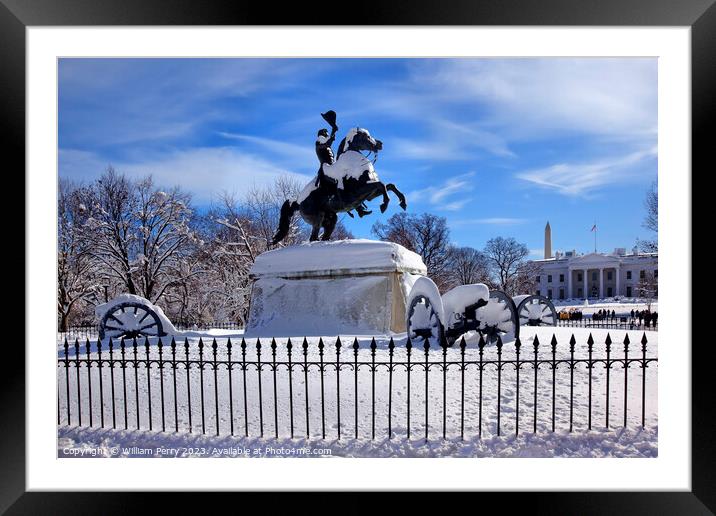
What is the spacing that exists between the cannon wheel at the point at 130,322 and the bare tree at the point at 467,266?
24.4m

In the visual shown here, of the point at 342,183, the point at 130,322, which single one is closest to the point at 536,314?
the point at 342,183

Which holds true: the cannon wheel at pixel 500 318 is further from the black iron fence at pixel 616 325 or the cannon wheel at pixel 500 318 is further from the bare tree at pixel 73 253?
the bare tree at pixel 73 253

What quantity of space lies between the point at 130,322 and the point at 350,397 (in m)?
5.67

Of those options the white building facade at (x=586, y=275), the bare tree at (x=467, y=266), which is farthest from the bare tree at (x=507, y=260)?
the white building facade at (x=586, y=275)

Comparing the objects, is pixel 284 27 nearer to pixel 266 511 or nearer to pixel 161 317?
pixel 266 511

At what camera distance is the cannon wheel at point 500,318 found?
7.93m

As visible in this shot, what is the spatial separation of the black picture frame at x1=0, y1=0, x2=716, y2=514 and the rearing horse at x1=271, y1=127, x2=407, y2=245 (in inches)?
251

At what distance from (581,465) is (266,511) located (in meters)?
2.98

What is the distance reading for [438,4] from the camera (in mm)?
3723

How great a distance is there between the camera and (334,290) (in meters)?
9.77

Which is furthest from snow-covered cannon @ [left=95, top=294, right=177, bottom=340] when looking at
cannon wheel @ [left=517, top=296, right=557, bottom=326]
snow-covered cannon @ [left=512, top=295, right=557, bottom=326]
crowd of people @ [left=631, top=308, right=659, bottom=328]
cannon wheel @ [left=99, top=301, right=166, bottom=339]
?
crowd of people @ [left=631, top=308, right=659, bottom=328]

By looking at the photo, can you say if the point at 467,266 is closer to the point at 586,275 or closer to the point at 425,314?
the point at 425,314

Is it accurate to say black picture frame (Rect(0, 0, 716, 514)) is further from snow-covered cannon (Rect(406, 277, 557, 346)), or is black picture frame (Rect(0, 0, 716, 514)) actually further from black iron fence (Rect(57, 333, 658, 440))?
snow-covered cannon (Rect(406, 277, 557, 346))

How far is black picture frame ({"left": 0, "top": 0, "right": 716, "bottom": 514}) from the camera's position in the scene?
3.74 m
